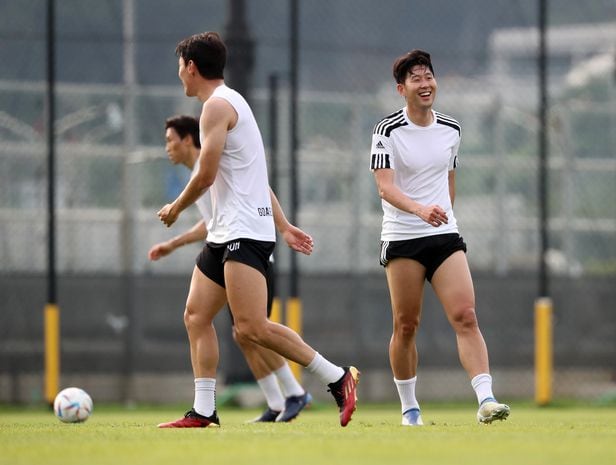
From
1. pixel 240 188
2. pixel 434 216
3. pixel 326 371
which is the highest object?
pixel 240 188

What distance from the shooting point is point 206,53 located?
22.6ft

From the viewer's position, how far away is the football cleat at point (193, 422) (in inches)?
273

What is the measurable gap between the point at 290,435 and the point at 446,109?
7128mm

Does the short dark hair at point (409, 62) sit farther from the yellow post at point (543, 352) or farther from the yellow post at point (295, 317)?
the yellow post at point (543, 352)

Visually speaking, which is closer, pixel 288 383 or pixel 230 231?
pixel 230 231

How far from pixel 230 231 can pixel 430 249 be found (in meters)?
1.16

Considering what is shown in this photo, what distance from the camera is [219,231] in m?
6.83

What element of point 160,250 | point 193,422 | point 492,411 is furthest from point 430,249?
point 160,250

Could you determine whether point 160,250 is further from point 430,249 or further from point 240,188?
point 430,249

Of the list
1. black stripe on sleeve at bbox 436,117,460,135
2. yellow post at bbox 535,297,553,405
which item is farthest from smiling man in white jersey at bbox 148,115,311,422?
yellow post at bbox 535,297,553,405

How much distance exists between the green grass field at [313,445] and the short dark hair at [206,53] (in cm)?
186

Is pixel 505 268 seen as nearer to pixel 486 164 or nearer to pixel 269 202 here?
pixel 486 164

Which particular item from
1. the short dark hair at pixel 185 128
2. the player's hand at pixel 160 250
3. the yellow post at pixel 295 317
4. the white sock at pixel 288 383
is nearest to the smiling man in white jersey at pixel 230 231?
the player's hand at pixel 160 250

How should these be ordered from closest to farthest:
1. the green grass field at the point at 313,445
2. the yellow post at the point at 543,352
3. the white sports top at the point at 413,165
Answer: the green grass field at the point at 313,445 → the white sports top at the point at 413,165 → the yellow post at the point at 543,352
